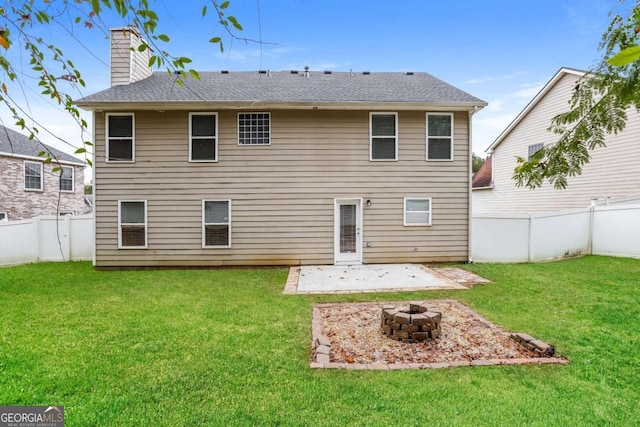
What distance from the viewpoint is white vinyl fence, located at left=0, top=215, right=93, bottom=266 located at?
31.6 ft

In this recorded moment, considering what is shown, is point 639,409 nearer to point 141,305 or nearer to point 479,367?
point 479,367

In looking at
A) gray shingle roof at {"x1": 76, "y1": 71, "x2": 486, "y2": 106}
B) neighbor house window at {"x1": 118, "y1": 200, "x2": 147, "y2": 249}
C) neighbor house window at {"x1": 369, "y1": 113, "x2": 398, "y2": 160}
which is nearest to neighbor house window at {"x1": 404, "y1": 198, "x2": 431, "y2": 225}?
neighbor house window at {"x1": 369, "y1": 113, "x2": 398, "y2": 160}

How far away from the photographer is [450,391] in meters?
2.87

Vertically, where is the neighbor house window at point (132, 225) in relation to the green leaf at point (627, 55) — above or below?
below

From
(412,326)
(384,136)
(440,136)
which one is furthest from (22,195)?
(412,326)

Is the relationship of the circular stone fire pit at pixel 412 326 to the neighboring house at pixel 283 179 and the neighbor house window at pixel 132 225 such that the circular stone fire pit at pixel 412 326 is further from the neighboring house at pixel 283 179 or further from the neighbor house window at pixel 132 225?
the neighbor house window at pixel 132 225

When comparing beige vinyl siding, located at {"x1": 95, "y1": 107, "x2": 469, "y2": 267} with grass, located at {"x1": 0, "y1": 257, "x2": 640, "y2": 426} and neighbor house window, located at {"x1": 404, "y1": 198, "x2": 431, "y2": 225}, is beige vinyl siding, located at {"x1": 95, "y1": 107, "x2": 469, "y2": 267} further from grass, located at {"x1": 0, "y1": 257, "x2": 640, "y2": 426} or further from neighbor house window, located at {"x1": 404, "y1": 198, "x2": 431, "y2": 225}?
grass, located at {"x1": 0, "y1": 257, "x2": 640, "y2": 426}

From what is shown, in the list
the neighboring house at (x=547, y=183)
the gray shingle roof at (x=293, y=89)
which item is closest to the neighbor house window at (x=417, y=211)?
the neighboring house at (x=547, y=183)

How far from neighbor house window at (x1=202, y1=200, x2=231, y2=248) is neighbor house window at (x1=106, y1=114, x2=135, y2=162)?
252 cm

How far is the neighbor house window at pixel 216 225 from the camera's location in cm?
910

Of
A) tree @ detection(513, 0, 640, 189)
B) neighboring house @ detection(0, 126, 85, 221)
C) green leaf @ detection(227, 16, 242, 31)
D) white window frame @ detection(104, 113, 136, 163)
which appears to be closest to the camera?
green leaf @ detection(227, 16, 242, 31)

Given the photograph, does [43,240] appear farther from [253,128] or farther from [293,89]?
[293,89]

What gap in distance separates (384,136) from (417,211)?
2.37 m

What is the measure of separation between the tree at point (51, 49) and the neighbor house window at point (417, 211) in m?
8.24
